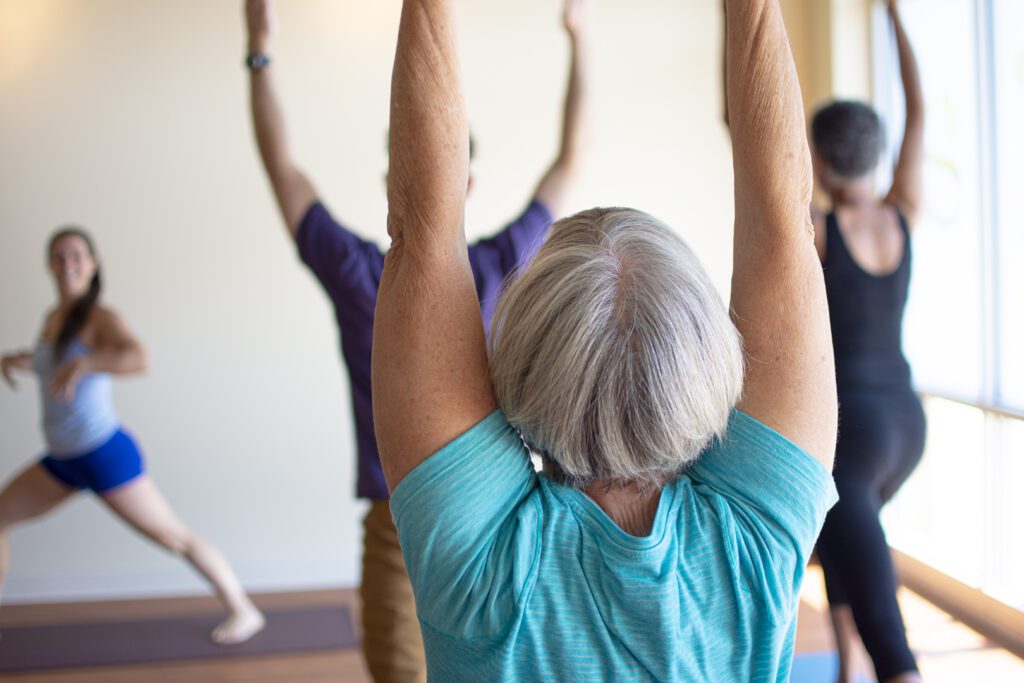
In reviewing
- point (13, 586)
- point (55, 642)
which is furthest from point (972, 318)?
point (13, 586)

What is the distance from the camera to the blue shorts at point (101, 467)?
3.27 metres

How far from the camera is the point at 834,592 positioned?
2.47 metres

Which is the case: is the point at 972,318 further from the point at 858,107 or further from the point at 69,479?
the point at 69,479

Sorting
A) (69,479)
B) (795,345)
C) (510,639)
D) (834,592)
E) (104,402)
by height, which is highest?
(795,345)

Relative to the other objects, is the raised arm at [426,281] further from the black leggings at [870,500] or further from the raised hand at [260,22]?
the black leggings at [870,500]

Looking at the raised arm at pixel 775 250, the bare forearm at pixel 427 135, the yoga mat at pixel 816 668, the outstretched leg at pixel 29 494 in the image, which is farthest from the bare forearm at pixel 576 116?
the outstretched leg at pixel 29 494

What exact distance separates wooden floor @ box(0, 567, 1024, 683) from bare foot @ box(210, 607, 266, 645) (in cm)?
17

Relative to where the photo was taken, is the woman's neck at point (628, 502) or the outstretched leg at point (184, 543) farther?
the outstretched leg at point (184, 543)

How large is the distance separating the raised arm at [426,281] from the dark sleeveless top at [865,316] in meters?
1.73

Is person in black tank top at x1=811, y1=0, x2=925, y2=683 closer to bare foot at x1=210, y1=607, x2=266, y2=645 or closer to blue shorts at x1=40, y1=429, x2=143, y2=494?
bare foot at x1=210, y1=607, x2=266, y2=645

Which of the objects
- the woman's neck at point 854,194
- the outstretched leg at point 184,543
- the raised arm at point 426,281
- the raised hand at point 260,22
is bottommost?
the outstretched leg at point 184,543

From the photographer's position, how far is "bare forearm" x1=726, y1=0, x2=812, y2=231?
91 centimetres

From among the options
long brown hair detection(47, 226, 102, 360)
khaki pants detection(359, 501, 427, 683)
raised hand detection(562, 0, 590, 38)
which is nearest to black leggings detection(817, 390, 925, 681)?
khaki pants detection(359, 501, 427, 683)

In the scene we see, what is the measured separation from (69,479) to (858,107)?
2.91 metres
